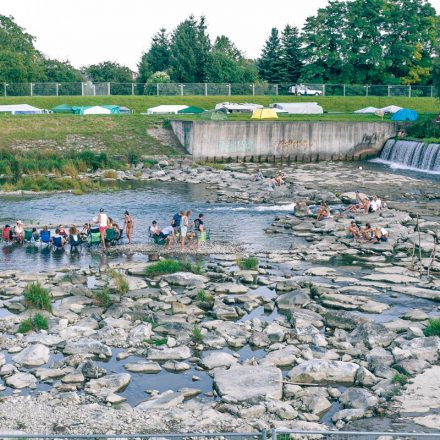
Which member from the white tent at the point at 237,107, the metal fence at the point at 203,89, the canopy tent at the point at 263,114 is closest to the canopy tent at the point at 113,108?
the metal fence at the point at 203,89

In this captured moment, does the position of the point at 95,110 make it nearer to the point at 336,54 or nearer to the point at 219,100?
the point at 219,100

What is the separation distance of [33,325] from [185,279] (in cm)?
573

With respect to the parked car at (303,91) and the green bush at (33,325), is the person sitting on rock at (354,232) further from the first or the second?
the parked car at (303,91)

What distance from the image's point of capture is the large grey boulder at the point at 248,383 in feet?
45.8

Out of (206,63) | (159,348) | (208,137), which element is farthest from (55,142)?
(159,348)

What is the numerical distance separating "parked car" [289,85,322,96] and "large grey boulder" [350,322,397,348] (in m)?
62.1

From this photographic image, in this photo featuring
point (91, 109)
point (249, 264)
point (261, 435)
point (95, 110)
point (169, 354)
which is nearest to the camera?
point (261, 435)

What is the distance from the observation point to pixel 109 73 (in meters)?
99.0

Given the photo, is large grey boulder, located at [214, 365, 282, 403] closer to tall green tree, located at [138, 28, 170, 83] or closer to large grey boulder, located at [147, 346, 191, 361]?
large grey boulder, located at [147, 346, 191, 361]

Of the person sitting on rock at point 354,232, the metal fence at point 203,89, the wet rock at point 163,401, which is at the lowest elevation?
the wet rock at point 163,401

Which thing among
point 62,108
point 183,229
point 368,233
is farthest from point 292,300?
point 62,108

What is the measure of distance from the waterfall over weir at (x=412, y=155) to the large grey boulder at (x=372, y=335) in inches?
1427

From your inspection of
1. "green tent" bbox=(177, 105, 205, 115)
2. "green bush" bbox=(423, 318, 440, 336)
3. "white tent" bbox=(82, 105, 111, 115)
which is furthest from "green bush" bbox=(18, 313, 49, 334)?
"green tent" bbox=(177, 105, 205, 115)

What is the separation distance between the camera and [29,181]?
4412 centimetres
